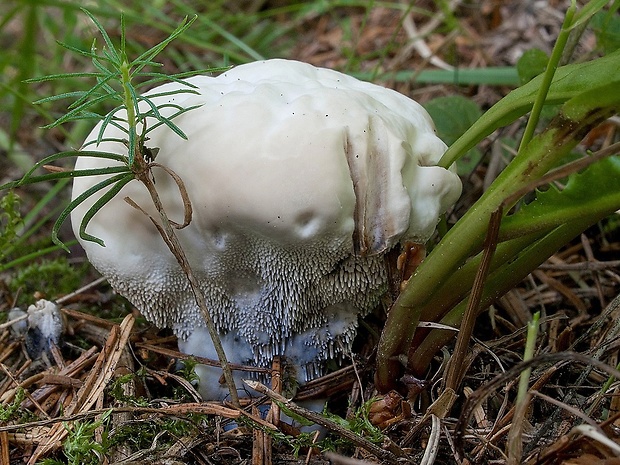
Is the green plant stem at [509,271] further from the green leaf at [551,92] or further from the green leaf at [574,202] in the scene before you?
the green leaf at [551,92]

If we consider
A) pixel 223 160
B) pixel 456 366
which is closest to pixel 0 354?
pixel 223 160

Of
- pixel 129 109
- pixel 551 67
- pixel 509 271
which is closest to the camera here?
pixel 551 67

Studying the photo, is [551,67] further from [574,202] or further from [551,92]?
[574,202]

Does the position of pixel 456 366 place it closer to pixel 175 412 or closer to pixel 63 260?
pixel 175 412

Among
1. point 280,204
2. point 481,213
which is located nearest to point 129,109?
point 280,204

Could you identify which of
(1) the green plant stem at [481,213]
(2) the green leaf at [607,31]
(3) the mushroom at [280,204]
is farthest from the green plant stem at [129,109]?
(2) the green leaf at [607,31]

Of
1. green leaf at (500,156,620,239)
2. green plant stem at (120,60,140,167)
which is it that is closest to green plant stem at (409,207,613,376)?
green leaf at (500,156,620,239)

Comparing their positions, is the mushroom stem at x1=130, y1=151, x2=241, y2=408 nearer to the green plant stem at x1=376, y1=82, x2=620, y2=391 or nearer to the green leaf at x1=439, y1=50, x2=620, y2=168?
the green plant stem at x1=376, y1=82, x2=620, y2=391


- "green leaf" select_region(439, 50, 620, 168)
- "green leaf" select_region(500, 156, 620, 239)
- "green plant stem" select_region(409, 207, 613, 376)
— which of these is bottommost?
"green plant stem" select_region(409, 207, 613, 376)
